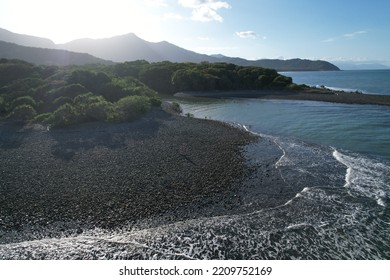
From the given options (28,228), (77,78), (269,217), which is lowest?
(28,228)

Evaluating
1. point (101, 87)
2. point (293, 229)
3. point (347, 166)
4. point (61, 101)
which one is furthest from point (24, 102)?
point (347, 166)

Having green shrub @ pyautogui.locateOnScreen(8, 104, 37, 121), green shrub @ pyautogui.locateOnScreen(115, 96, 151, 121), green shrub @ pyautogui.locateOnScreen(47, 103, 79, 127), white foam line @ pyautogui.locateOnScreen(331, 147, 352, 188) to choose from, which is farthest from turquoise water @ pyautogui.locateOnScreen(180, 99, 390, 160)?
green shrub @ pyautogui.locateOnScreen(8, 104, 37, 121)

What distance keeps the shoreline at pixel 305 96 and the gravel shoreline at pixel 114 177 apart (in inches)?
1528

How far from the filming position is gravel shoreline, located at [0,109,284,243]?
15375mm

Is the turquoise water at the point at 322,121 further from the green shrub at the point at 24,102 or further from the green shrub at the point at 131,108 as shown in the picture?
the green shrub at the point at 24,102

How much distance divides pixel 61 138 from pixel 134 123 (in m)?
9.49

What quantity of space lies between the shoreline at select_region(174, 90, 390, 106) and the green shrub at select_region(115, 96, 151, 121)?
3848cm

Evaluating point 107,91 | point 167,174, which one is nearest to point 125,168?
point 167,174

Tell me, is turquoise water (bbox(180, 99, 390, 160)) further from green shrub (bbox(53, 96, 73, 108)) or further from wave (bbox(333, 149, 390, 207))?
green shrub (bbox(53, 96, 73, 108))

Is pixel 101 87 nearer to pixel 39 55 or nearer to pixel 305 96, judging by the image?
pixel 305 96

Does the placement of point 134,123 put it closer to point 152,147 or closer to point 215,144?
Answer: point 152,147

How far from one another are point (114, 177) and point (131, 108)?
21.2 meters
